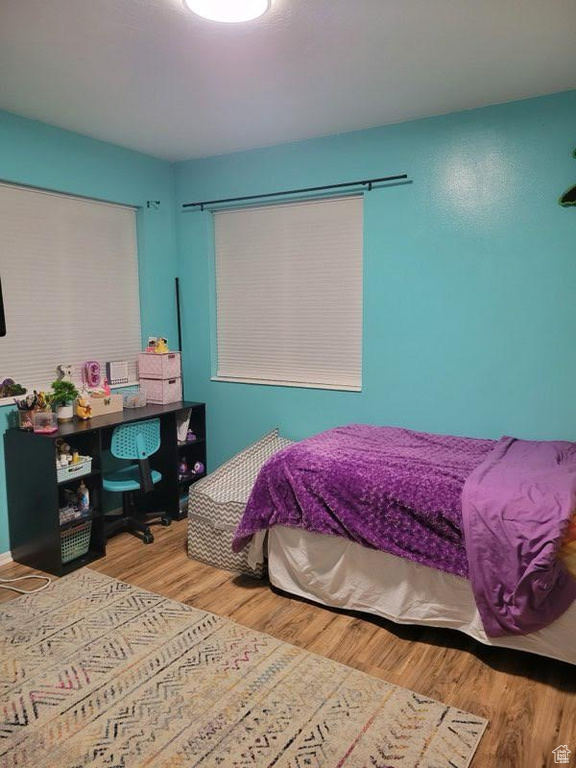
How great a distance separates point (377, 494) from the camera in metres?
2.64

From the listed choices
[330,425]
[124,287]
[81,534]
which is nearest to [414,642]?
[330,425]

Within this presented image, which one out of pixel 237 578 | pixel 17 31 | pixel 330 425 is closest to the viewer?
pixel 17 31

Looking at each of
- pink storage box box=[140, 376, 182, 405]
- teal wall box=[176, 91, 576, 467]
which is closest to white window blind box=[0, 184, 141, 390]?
pink storage box box=[140, 376, 182, 405]

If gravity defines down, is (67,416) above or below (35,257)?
below

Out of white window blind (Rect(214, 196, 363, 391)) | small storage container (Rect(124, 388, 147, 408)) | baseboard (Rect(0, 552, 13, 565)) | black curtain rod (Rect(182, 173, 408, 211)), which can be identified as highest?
black curtain rod (Rect(182, 173, 408, 211))

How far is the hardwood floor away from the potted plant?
916 millimetres

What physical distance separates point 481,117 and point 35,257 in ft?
9.08

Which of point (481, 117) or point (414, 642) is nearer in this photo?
point (414, 642)

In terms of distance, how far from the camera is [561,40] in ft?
7.86

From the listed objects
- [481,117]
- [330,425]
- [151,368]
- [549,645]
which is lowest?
[549,645]

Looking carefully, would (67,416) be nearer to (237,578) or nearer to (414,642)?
(237,578)

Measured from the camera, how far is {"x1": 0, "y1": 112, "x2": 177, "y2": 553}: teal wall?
3.31m

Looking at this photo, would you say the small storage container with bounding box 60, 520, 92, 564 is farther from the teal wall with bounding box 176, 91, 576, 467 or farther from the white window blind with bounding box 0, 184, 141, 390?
the teal wall with bounding box 176, 91, 576, 467

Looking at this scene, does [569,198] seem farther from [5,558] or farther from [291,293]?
[5,558]
